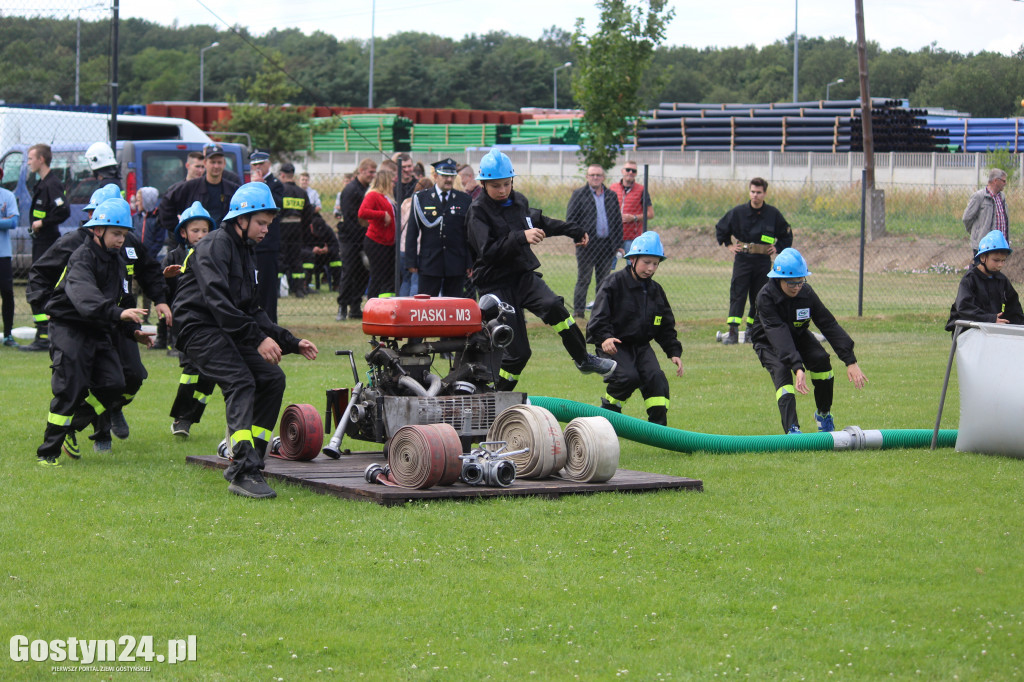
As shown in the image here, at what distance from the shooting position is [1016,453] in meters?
9.01

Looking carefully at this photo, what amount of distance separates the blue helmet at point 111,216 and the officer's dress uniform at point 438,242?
14.6 feet

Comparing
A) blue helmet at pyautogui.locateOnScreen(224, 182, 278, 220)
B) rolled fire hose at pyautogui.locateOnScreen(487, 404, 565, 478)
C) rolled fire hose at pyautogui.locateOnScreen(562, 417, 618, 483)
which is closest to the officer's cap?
blue helmet at pyautogui.locateOnScreen(224, 182, 278, 220)

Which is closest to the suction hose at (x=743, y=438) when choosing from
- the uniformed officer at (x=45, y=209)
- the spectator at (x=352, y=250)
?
the uniformed officer at (x=45, y=209)

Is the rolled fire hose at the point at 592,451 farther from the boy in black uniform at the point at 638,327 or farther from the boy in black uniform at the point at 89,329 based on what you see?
the boy in black uniform at the point at 89,329

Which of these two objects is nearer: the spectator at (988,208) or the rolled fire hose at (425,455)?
the rolled fire hose at (425,455)

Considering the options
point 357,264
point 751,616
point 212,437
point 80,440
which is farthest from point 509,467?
point 357,264

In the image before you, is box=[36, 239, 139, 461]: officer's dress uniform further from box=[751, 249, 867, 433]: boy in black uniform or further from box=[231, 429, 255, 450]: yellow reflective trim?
box=[751, 249, 867, 433]: boy in black uniform

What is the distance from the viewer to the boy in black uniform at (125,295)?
30.9 ft

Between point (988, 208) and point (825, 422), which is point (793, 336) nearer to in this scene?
point (825, 422)

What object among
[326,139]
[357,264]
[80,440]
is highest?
[326,139]

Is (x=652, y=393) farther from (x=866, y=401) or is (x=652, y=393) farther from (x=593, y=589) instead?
(x=593, y=589)

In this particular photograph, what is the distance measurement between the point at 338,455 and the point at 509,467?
1.51 metres

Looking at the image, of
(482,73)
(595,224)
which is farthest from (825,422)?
(482,73)

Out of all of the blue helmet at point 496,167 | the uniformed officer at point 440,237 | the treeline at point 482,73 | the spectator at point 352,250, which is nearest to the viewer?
the blue helmet at point 496,167
